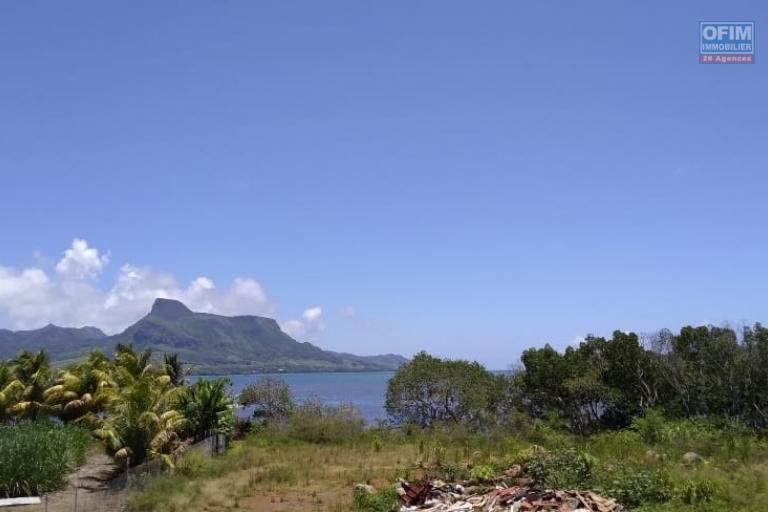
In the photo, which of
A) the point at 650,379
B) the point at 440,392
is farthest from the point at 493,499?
the point at 650,379

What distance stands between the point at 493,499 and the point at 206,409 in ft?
54.2

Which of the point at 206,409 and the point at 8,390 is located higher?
the point at 8,390

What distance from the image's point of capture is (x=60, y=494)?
62.9ft

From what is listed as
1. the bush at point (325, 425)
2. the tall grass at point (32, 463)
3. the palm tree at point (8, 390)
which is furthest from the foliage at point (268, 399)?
the tall grass at point (32, 463)

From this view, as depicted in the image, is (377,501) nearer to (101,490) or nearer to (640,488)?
(640,488)

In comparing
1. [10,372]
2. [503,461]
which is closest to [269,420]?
[10,372]

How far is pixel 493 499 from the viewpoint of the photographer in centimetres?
1306

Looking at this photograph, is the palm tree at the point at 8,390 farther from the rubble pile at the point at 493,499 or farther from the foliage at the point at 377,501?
the rubble pile at the point at 493,499

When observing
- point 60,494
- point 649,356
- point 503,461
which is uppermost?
point 649,356

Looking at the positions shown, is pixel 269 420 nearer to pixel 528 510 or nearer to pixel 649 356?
pixel 649 356

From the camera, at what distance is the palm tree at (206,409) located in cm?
2647

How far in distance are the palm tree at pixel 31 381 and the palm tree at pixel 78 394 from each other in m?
0.58

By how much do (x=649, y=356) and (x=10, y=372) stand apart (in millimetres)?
30299

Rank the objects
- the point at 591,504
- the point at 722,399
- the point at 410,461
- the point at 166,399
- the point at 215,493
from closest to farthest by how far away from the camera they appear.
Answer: the point at 591,504
the point at 215,493
the point at 410,461
the point at 166,399
the point at 722,399
